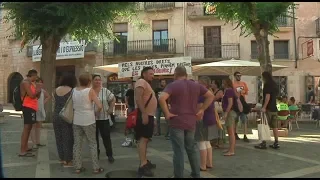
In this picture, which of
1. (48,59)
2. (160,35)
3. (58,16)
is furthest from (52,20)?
(160,35)

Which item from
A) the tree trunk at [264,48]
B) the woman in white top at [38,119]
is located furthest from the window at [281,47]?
the woman in white top at [38,119]

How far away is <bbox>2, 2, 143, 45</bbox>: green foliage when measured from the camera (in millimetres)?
11320

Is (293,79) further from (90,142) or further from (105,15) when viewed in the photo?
(90,142)

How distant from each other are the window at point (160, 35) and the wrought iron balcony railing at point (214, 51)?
1.94 metres

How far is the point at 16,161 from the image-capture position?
6.54m

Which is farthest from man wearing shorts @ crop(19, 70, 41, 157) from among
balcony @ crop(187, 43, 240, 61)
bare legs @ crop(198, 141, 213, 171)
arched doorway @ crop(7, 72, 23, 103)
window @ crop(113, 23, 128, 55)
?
arched doorway @ crop(7, 72, 23, 103)

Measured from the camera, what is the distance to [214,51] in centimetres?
2698

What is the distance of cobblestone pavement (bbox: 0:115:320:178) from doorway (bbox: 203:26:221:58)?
18.5m

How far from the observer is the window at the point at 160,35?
27578 mm

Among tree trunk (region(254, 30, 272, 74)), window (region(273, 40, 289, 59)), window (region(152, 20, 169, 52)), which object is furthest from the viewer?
window (region(152, 20, 169, 52))

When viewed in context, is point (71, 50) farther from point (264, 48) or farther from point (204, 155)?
point (204, 155)

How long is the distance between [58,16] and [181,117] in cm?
801

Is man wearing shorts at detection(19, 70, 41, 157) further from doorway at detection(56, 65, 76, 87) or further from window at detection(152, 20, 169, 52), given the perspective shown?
doorway at detection(56, 65, 76, 87)

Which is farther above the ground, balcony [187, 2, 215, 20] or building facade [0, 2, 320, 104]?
balcony [187, 2, 215, 20]
